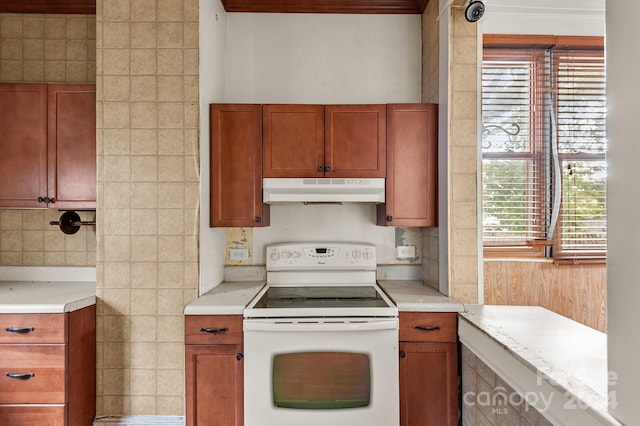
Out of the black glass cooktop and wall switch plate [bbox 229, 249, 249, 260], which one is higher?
wall switch plate [bbox 229, 249, 249, 260]

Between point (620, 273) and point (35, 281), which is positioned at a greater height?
point (620, 273)

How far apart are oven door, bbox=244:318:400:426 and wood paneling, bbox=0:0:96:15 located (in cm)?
226

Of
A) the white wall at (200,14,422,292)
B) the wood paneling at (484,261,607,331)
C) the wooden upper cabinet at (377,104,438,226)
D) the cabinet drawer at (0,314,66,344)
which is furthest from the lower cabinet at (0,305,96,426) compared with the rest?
the wood paneling at (484,261,607,331)

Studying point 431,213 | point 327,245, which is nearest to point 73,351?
point 327,245

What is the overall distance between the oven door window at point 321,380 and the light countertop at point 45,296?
1.04m

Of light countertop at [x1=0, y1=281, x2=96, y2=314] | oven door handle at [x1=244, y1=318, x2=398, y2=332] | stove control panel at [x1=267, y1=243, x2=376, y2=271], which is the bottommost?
oven door handle at [x1=244, y1=318, x2=398, y2=332]

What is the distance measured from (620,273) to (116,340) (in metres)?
2.21

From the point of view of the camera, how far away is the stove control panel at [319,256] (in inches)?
94.8

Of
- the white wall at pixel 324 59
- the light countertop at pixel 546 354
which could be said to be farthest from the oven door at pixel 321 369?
the white wall at pixel 324 59

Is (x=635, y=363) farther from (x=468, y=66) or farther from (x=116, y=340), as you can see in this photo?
(x=116, y=340)

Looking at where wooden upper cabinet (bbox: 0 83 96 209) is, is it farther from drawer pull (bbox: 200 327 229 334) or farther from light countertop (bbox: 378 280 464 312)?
light countertop (bbox: 378 280 464 312)

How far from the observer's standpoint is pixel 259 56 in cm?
250

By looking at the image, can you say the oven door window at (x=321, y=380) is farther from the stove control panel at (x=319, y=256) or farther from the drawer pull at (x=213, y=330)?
the stove control panel at (x=319, y=256)

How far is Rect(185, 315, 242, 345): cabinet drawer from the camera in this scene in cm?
185
